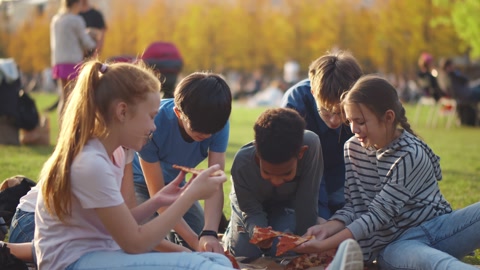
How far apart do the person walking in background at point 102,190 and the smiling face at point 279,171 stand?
58 cm

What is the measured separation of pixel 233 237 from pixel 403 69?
36.3 m

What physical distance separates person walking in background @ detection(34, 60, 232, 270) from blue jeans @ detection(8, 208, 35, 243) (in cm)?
60

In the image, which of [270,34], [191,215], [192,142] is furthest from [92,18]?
[270,34]

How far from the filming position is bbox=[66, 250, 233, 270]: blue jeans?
292 centimetres

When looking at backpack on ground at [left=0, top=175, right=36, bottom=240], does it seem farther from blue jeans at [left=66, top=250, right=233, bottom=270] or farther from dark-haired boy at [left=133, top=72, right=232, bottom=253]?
blue jeans at [left=66, top=250, right=233, bottom=270]

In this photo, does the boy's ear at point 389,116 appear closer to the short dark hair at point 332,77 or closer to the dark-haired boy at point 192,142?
the short dark hair at point 332,77

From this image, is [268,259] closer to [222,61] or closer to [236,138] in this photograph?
[236,138]

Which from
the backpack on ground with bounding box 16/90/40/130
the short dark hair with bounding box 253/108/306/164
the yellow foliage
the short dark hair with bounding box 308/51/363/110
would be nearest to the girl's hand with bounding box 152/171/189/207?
the short dark hair with bounding box 253/108/306/164

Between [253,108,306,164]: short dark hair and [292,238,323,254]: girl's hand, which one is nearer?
[253,108,306,164]: short dark hair

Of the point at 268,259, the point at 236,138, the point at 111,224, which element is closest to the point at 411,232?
the point at 268,259

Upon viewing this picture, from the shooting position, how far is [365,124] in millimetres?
3875

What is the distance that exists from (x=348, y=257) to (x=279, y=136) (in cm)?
92

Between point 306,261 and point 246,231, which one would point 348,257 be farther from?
point 246,231

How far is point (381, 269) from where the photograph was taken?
4.03 meters
